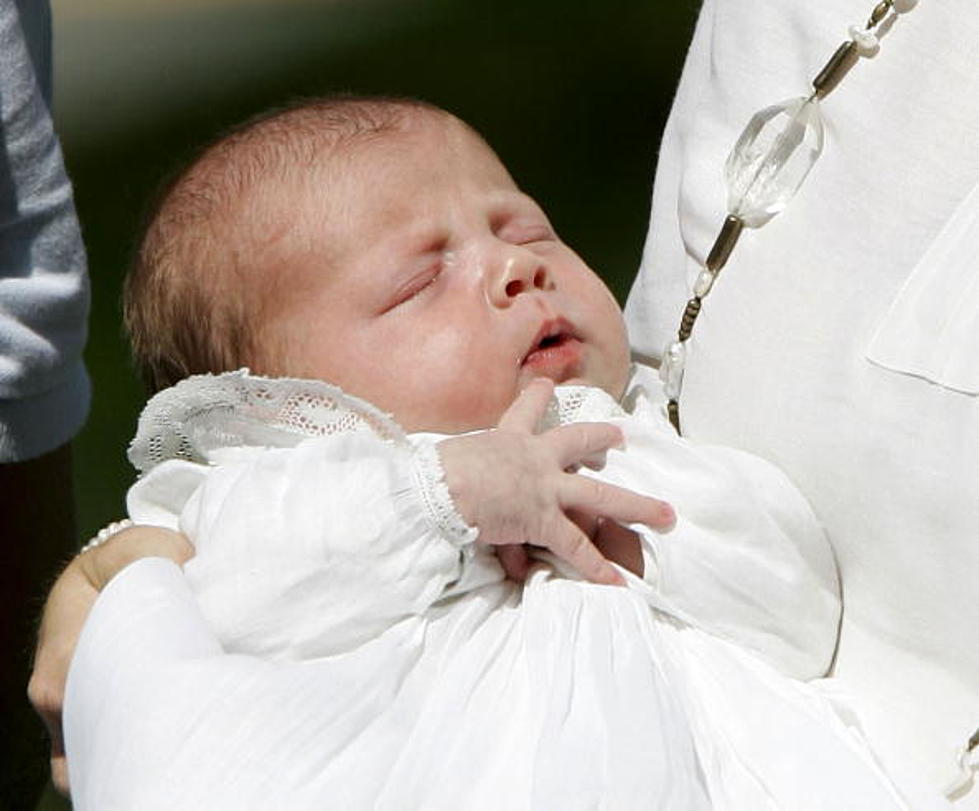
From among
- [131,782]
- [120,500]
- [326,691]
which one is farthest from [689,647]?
[120,500]

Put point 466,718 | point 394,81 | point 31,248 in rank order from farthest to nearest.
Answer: point 394,81
point 31,248
point 466,718

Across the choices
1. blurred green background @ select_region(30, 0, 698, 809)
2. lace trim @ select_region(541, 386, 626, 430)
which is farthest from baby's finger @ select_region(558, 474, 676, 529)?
blurred green background @ select_region(30, 0, 698, 809)

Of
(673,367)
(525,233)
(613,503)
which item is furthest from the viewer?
(525,233)

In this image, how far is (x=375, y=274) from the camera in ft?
4.21

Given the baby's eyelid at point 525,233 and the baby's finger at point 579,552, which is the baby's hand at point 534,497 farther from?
the baby's eyelid at point 525,233

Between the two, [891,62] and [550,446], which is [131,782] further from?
[891,62]

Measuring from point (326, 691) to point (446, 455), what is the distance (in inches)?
6.6

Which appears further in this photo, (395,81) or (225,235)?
(395,81)

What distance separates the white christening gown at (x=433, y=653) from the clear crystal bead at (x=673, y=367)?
6 centimetres

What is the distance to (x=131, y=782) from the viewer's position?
1.00 meters

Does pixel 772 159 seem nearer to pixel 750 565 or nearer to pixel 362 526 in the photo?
pixel 750 565

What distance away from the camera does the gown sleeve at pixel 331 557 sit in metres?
1.07

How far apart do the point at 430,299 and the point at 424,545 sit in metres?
0.25

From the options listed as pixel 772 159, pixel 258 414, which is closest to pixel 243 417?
pixel 258 414
